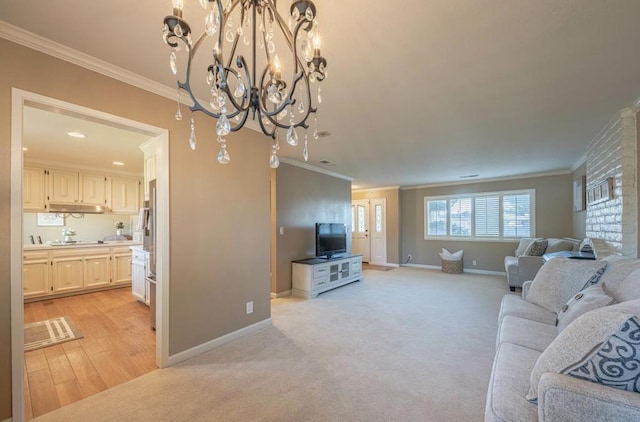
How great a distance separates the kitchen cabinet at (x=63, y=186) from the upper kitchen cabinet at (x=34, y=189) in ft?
0.32

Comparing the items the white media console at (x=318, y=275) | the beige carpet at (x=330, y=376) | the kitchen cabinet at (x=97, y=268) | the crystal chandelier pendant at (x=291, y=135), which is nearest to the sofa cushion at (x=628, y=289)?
the beige carpet at (x=330, y=376)

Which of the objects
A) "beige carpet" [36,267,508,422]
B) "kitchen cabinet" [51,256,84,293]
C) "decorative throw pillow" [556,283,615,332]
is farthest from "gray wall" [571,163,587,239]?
"kitchen cabinet" [51,256,84,293]

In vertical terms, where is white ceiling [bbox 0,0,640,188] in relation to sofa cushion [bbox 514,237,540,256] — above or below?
above

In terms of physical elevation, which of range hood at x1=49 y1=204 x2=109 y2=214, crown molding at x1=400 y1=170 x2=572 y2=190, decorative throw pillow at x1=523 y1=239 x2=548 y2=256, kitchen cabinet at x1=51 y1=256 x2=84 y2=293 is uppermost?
crown molding at x1=400 y1=170 x2=572 y2=190

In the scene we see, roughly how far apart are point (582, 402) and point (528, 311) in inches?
64.7

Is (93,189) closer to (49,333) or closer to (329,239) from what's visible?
(49,333)

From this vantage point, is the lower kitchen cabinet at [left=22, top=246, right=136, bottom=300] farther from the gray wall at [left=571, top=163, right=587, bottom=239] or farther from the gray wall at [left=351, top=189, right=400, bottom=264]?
the gray wall at [left=571, top=163, right=587, bottom=239]

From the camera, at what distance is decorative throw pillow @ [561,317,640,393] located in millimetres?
939

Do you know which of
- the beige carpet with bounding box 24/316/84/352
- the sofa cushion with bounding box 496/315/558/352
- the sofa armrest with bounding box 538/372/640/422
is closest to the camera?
the sofa armrest with bounding box 538/372/640/422

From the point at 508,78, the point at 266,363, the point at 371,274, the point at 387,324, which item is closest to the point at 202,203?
the point at 266,363

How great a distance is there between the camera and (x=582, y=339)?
3.43 ft

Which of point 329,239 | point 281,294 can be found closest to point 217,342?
point 281,294

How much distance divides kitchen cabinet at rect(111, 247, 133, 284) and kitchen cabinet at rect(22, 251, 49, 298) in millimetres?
931

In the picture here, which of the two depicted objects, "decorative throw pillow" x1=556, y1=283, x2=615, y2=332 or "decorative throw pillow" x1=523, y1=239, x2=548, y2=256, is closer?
"decorative throw pillow" x1=556, y1=283, x2=615, y2=332
